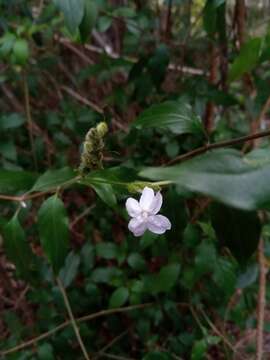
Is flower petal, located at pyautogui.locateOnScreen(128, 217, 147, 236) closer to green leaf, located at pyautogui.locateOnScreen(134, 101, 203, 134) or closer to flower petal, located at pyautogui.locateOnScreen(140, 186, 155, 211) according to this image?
flower petal, located at pyautogui.locateOnScreen(140, 186, 155, 211)

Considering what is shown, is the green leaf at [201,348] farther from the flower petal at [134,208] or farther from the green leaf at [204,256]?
the flower petal at [134,208]

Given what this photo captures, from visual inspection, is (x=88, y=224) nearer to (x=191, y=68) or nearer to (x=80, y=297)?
(x=80, y=297)

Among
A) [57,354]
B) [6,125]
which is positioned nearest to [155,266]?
[57,354]

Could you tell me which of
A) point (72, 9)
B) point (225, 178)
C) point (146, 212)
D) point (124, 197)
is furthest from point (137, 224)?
point (72, 9)

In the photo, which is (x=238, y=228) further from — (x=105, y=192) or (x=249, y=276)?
(x=249, y=276)

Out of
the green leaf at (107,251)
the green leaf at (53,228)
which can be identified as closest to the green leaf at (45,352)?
the green leaf at (107,251)

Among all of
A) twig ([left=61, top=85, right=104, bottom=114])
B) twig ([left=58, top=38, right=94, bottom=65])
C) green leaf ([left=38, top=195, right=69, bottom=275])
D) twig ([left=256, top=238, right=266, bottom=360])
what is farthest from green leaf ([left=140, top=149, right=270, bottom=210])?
twig ([left=58, top=38, right=94, bottom=65])

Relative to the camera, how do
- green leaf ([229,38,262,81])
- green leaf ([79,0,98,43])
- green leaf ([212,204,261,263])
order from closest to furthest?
1. green leaf ([212,204,261,263])
2. green leaf ([229,38,262,81])
3. green leaf ([79,0,98,43])
